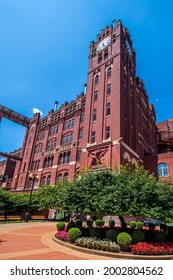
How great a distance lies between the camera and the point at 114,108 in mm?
30969

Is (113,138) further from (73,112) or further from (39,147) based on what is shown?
(39,147)

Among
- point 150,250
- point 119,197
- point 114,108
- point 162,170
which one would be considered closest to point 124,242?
point 150,250

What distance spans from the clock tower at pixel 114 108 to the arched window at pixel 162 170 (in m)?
3.23

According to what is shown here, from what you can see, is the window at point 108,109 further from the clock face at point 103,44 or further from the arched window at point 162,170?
the clock face at point 103,44

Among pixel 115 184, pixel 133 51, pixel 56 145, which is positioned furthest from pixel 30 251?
pixel 133 51

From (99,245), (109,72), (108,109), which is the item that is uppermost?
(109,72)

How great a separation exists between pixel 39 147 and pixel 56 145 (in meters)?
7.46

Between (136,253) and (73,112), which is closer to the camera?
(136,253)

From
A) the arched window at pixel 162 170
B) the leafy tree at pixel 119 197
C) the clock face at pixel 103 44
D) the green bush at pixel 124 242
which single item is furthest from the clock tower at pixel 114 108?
the green bush at pixel 124 242

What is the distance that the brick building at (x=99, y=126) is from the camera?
30.0m

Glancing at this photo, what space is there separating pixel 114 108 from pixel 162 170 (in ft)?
44.4

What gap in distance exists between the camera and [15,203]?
92.0 ft

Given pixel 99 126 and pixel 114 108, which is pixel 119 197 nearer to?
pixel 99 126

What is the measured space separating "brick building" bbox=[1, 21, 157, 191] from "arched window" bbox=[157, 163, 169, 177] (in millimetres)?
3057
